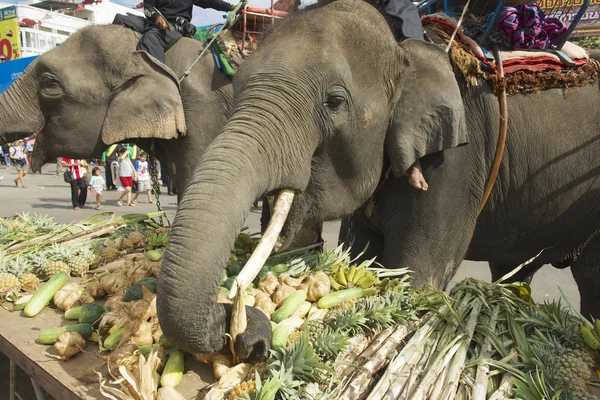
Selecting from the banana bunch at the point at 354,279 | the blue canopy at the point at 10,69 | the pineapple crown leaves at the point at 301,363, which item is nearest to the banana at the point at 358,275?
the banana bunch at the point at 354,279

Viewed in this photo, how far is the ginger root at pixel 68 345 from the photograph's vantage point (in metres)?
2.14

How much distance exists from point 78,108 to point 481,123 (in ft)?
9.93

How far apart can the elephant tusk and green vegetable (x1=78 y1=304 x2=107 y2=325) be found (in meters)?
0.92

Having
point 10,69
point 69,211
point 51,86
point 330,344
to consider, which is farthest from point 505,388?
point 10,69

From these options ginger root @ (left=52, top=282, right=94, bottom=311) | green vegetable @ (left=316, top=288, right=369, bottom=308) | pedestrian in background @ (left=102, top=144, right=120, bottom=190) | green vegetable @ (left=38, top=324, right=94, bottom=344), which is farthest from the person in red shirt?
green vegetable @ (left=316, top=288, right=369, bottom=308)

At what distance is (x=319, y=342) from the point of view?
1859mm

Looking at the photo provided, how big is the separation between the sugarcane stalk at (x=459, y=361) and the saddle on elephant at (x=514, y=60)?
1278 millimetres

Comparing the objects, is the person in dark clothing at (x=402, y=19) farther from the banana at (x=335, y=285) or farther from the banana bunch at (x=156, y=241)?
the banana bunch at (x=156, y=241)

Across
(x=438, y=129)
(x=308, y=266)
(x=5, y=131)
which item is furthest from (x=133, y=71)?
(x=438, y=129)

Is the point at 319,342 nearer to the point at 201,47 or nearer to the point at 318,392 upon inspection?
the point at 318,392

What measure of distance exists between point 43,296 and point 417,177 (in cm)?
212

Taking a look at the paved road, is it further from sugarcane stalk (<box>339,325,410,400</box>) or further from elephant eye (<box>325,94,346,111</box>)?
elephant eye (<box>325,94,346,111</box>)

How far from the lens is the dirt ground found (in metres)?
5.52

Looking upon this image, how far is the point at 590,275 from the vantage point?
127 inches
